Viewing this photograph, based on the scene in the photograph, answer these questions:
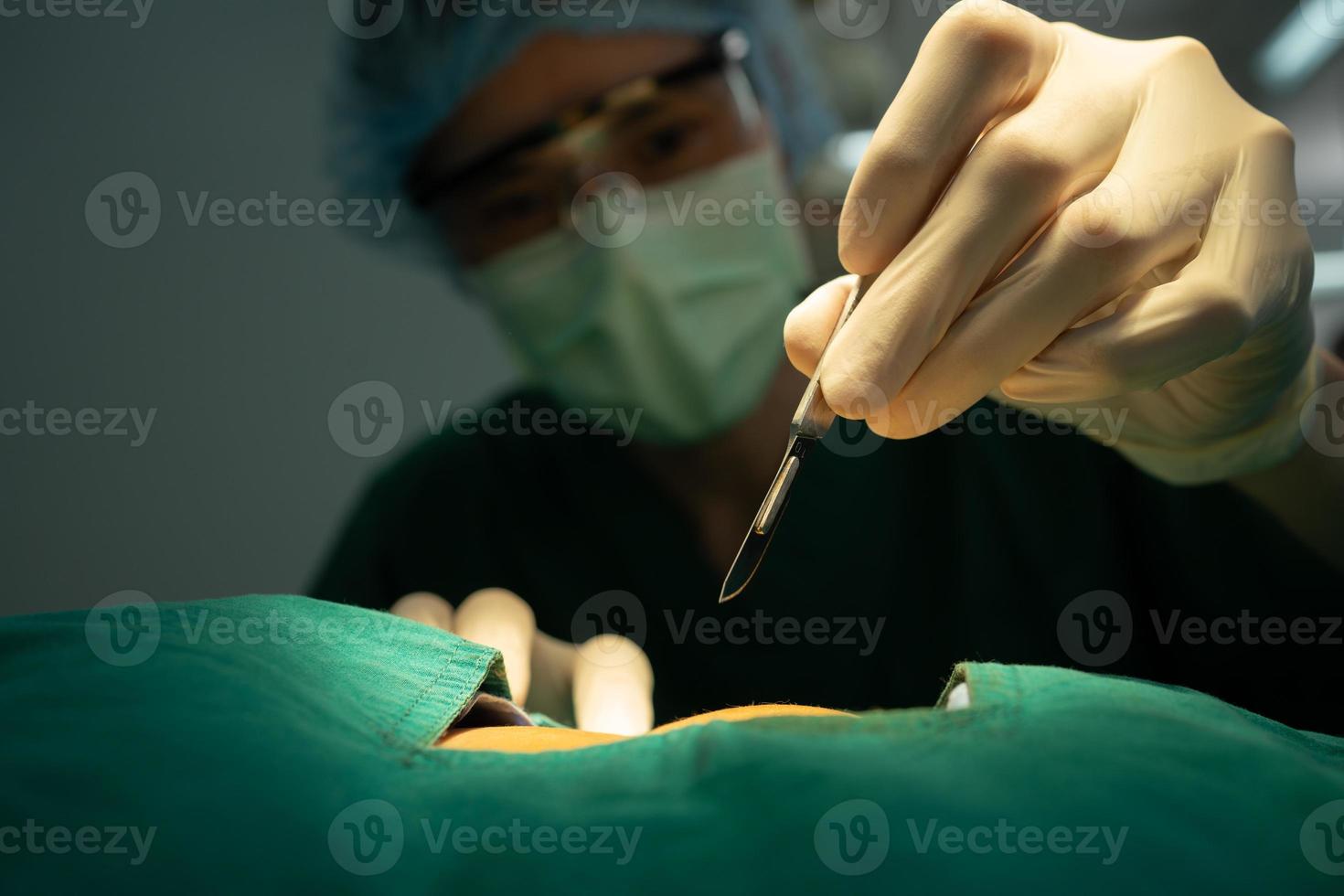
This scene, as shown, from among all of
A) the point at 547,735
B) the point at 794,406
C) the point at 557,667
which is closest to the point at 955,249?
the point at 547,735

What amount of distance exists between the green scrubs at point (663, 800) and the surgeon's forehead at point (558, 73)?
4.14 ft

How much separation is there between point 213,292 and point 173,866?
5.72 ft

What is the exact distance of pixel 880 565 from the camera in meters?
1.59

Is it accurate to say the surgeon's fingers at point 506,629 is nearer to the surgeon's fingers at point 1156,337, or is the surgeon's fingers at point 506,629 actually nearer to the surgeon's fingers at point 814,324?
the surgeon's fingers at point 814,324

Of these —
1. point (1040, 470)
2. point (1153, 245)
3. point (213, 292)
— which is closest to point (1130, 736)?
point (1153, 245)

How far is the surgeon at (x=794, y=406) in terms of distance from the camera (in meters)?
0.89

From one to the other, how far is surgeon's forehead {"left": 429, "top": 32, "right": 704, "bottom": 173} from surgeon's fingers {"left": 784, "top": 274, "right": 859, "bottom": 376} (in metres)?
0.88

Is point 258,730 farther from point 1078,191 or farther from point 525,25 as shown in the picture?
point 525,25

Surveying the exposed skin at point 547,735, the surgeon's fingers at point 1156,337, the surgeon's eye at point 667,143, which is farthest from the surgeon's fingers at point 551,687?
the surgeon's eye at point 667,143

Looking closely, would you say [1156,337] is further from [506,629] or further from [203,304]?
[203,304]

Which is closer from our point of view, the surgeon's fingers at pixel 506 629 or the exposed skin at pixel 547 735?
the exposed skin at pixel 547 735

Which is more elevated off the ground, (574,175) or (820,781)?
(574,175)

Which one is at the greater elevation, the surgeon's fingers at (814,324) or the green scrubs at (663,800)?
the surgeon's fingers at (814,324)

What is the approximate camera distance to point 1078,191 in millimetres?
911
